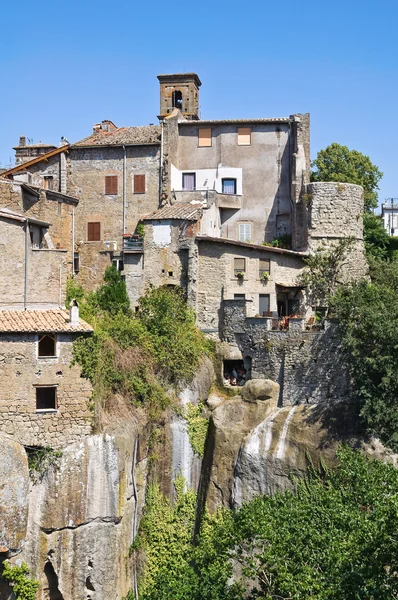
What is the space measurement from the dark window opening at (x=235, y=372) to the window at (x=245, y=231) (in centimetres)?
920

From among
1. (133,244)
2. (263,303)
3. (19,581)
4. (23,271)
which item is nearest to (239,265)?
(263,303)

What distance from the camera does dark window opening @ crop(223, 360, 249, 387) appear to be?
141ft

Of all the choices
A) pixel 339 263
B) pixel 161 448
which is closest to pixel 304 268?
pixel 339 263

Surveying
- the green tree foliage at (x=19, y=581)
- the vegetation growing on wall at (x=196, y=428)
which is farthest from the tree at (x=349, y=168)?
the green tree foliage at (x=19, y=581)

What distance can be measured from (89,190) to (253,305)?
12071 mm

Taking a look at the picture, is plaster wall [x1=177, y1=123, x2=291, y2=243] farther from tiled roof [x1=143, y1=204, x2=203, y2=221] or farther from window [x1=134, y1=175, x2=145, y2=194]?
tiled roof [x1=143, y1=204, x2=203, y2=221]

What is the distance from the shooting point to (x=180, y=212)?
46031 mm

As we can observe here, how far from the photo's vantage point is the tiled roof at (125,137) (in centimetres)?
4934

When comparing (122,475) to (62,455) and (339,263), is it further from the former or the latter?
(339,263)

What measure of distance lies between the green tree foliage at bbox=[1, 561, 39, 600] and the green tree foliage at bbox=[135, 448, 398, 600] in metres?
4.81

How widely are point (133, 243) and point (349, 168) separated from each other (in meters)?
18.9

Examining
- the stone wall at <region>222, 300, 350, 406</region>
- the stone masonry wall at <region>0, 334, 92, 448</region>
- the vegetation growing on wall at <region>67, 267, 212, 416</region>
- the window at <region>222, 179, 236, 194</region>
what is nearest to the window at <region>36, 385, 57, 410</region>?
the stone masonry wall at <region>0, 334, 92, 448</region>

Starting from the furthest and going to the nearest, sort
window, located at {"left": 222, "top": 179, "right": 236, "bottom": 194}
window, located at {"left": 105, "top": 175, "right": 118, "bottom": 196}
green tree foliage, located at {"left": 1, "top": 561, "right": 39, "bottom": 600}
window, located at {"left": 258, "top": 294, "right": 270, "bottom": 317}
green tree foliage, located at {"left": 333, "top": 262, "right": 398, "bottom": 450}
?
window, located at {"left": 222, "top": 179, "right": 236, "bottom": 194} → window, located at {"left": 105, "top": 175, "right": 118, "bottom": 196} → window, located at {"left": 258, "top": 294, "right": 270, "bottom": 317} → green tree foliage, located at {"left": 333, "top": 262, "right": 398, "bottom": 450} → green tree foliage, located at {"left": 1, "top": 561, "right": 39, "bottom": 600}

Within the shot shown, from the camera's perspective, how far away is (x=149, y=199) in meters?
48.9
